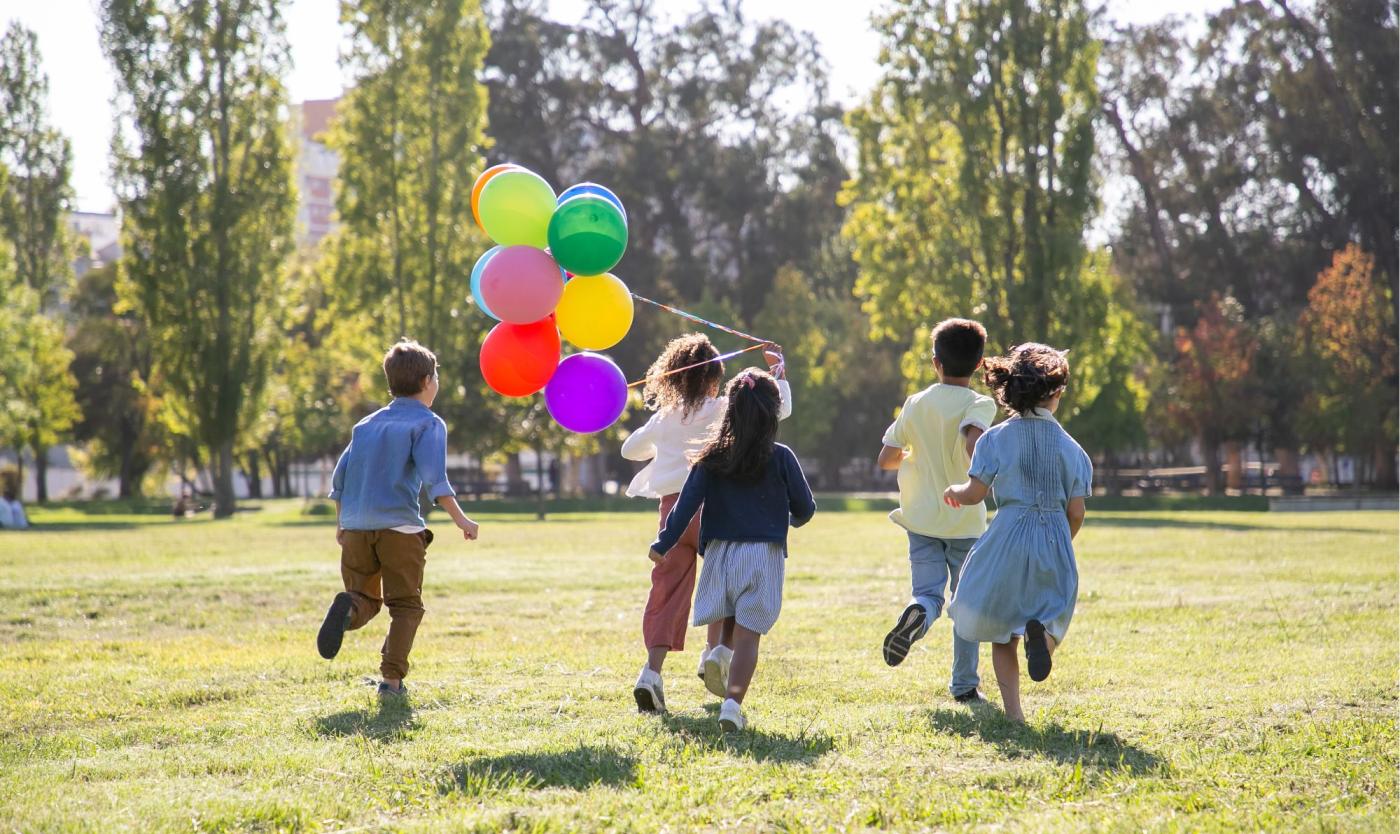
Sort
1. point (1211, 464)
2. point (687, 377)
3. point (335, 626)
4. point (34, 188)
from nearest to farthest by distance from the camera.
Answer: point (335, 626), point (687, 377), point (1211, 464), point (34, 188)

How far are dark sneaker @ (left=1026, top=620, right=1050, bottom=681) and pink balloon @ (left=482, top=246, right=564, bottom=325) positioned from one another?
318 centimetres

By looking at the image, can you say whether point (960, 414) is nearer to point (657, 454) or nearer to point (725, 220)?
point (657, 454)

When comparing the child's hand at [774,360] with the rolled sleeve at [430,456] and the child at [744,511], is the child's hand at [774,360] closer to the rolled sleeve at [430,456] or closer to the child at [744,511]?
the child at [744,511]

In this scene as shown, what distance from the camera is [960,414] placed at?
6.35 meters

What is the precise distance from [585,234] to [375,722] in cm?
289

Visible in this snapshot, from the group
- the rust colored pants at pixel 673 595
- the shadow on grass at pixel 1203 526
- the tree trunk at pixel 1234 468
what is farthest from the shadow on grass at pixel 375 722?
the tree trunk at pixel 1234 468

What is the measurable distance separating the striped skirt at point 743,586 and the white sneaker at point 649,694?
0.34m

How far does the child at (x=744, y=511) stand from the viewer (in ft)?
19.0

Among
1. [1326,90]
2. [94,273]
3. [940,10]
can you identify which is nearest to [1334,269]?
[1326,90]

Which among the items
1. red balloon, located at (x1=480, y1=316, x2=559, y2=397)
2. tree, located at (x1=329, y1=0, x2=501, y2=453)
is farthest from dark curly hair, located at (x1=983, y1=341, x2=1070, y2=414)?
tree, located at (x1=329, y1=0, x2=501, y2=453)

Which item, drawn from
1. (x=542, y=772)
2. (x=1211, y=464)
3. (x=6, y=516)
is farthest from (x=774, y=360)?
(x=1211, y=464)

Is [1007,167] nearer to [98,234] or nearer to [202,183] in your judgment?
[202,183]

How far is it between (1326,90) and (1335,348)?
27.9 feet

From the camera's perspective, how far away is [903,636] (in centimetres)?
592
